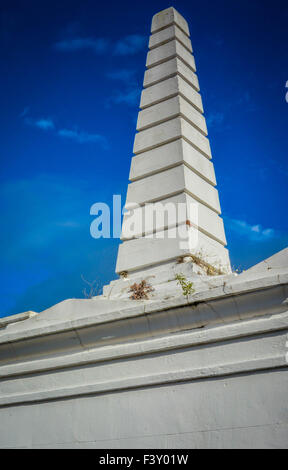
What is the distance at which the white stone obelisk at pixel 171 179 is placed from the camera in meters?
A: 6.11

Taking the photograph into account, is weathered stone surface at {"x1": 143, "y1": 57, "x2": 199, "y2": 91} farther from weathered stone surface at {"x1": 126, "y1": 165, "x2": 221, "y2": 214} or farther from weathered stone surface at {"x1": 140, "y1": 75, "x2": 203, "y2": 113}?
weathered stone surface at {"x1": 126, "y1": 165, "x2": 221, "y2": 214}

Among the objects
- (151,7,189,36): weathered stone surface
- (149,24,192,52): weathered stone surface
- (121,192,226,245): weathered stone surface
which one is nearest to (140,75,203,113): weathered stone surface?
(149,24,192,52): weathered stone surface

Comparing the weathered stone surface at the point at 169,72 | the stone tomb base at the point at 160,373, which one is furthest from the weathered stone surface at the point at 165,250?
the weathered stone surface at the point at 169,72

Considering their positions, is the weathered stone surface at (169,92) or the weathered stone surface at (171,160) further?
the weathered stone surface at (169,92)

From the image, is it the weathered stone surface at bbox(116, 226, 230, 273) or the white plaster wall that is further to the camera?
the weathered stone surface at bbox(116, 226, 230, 273)

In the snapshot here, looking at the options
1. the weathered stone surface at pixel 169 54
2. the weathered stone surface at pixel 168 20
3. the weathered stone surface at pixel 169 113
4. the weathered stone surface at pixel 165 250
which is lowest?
the weathered stone surface at pixel 165 250

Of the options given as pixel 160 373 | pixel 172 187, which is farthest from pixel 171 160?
pixel 160 373

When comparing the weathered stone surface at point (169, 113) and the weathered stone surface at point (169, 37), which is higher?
the weathered stone surface at point (169, 37)

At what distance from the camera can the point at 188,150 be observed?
7.29 m

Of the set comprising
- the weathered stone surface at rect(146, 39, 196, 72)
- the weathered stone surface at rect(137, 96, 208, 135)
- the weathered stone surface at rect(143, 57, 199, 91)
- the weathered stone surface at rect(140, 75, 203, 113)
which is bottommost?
the weathered stone surface at rect(137, 96, 208, 135)

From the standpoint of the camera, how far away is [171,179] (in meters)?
6.82

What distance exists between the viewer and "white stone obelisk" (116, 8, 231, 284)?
611 cm

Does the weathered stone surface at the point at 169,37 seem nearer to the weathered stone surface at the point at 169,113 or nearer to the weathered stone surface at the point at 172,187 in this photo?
the weathered stone surface at the point at 169,113

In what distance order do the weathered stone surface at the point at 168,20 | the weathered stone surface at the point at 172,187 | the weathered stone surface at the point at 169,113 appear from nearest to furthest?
the weathered stone surface at the point at 172,187
the weathered stone surface at the point at 169,113
the weathered stone surface at the point at 168,20
